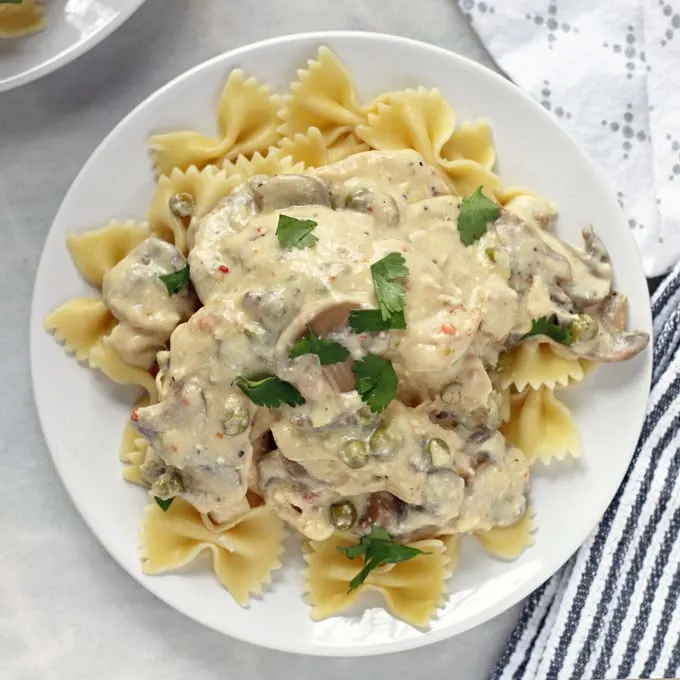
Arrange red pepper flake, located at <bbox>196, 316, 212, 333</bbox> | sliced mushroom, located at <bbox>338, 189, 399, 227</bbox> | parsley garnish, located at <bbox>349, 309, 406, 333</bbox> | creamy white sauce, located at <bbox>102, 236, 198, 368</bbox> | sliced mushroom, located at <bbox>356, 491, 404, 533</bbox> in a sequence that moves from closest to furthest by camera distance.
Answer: parsley garnish, located at <bbox>349, 309, 406, 333</bbox>, red pepper flake, located at <bbox>196, 316, 212, 333</bbox>, sliced mushroom, located at <bbox>338, 189, 399, 227</bbox>, creamy white sauce, located at <bbox>102, 236, 198, 368</bbox>, sliced mushroom, located at <bbox>356, 491, 404, 533</bbox>

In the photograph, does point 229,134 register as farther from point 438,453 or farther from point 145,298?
point 438,453

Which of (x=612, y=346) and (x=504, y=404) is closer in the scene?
(x=612, y=346)

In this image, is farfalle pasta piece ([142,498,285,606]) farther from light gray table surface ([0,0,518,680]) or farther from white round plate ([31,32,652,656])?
light gray table surface ([0,0,518,680])

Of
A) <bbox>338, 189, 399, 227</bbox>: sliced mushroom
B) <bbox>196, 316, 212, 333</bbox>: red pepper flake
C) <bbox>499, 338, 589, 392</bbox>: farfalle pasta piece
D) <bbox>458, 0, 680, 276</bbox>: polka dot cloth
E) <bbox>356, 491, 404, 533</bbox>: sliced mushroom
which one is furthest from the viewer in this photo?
<bbox>458, 0, 680, 276</bbox>: polka dot cloth

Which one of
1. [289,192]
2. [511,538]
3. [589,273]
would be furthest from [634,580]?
[289,192]

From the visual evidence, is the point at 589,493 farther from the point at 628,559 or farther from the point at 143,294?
the point at 143,294

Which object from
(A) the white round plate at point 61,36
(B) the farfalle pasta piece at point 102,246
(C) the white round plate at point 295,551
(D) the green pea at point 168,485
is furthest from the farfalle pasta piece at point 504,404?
(A) the white round plate at point 61,36

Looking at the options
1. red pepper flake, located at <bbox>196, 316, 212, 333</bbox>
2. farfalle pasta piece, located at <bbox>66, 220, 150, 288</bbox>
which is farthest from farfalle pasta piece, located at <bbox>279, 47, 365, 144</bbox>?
red pepper flake, located at <bbox>196, 316, 212, 333</bbox>
